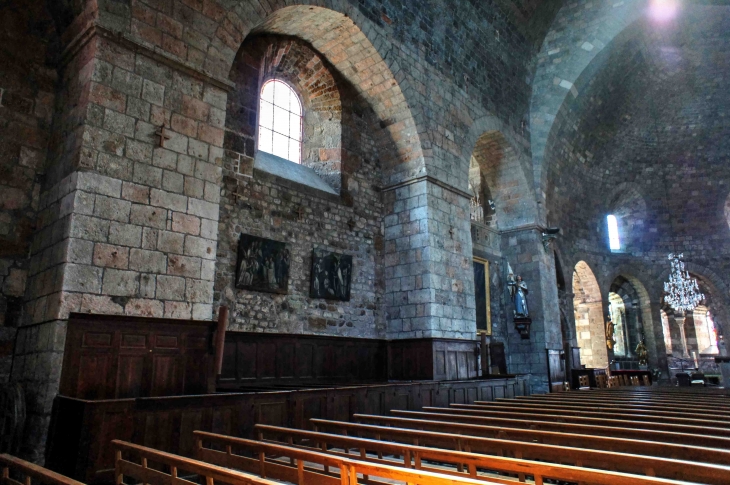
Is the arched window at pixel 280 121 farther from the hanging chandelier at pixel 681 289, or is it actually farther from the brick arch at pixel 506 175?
the hanging chandelier at pixel 681 289

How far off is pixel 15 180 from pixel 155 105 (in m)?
1.85

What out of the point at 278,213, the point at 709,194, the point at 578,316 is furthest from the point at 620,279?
the point at 278,213

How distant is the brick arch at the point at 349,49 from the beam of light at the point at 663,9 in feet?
32.7

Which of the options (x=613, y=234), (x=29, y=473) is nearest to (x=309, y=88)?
(x=29, y=473)

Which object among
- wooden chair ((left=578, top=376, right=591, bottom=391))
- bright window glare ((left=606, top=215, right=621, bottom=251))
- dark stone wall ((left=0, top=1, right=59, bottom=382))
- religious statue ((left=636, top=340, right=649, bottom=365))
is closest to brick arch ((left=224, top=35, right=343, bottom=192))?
dark stone wall ((left=0, top=1, right=59, bottom=382))

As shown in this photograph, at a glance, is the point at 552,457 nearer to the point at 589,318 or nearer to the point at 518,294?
the point at 518,294

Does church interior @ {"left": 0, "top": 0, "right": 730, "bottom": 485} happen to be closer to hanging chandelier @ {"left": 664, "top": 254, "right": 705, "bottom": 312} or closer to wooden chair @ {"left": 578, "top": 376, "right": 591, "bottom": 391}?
hanging chandelier @ {"left": 664, "top": 254, "right": 705, "bottom": 312}

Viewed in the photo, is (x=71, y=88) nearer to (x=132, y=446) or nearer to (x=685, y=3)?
(x=132, y=446)

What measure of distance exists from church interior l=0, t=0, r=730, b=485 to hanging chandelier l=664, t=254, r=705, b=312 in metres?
0.12

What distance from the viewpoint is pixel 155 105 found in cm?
609

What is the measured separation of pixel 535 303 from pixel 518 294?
0.61 metres

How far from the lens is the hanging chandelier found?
721 inches

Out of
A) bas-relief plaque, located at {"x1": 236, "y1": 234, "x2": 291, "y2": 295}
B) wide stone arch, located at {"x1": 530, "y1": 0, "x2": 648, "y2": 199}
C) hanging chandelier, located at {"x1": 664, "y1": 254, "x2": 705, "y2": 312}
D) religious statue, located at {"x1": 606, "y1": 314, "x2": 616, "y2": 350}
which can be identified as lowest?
religious statue, located at {"x1": 606, "y1": 314, "x2": 616, "y2": 350}

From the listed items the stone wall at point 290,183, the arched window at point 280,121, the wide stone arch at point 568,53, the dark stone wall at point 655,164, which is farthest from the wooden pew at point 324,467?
the dark stone wall at point 655,164
